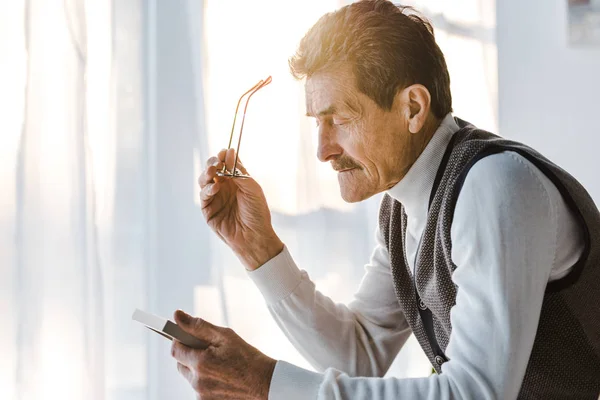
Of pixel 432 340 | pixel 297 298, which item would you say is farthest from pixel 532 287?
pixel 297 298

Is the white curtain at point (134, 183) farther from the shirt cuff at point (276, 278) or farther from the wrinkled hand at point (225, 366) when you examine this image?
the wrinkled hand at point (225, 366)

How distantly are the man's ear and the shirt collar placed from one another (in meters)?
0.04

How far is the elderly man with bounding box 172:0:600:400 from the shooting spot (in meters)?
0.87

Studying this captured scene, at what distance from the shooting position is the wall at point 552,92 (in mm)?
2312

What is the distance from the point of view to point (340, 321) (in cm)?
134

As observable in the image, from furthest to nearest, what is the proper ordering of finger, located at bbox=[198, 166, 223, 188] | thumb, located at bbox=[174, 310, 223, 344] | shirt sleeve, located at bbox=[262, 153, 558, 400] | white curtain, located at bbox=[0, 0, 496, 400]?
white curtain, located at bbox=[0, 0, 496, 400]
finger, located at bbox=[198, 166, 223, 188]
thumb, located at bbox=[174, 310, 223, 344]
shirt sleeve, located at bbox=[262, 153, 558, 400]

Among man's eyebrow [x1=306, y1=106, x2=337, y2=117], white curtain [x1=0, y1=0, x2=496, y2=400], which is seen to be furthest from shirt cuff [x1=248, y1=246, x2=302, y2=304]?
white curtain [x1=0, y1=0, x2=496, y2=400]

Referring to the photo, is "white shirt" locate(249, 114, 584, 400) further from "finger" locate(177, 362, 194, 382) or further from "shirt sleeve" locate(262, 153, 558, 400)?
"finger" locate(177, 362, 194, 382)

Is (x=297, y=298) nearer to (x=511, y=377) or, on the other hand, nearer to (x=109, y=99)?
(x=511, y=377)

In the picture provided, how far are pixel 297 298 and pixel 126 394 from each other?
0.54 m

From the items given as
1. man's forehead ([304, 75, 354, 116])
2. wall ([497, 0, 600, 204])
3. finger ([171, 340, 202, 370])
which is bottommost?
finger ([171, 340, 202, 370])

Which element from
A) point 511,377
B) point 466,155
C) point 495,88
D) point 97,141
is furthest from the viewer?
point 495,88

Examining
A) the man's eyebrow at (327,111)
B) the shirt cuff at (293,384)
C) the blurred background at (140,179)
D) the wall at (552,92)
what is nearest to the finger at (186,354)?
the shirt cuff at (293,384)

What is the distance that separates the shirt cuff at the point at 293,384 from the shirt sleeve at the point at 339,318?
35cm
